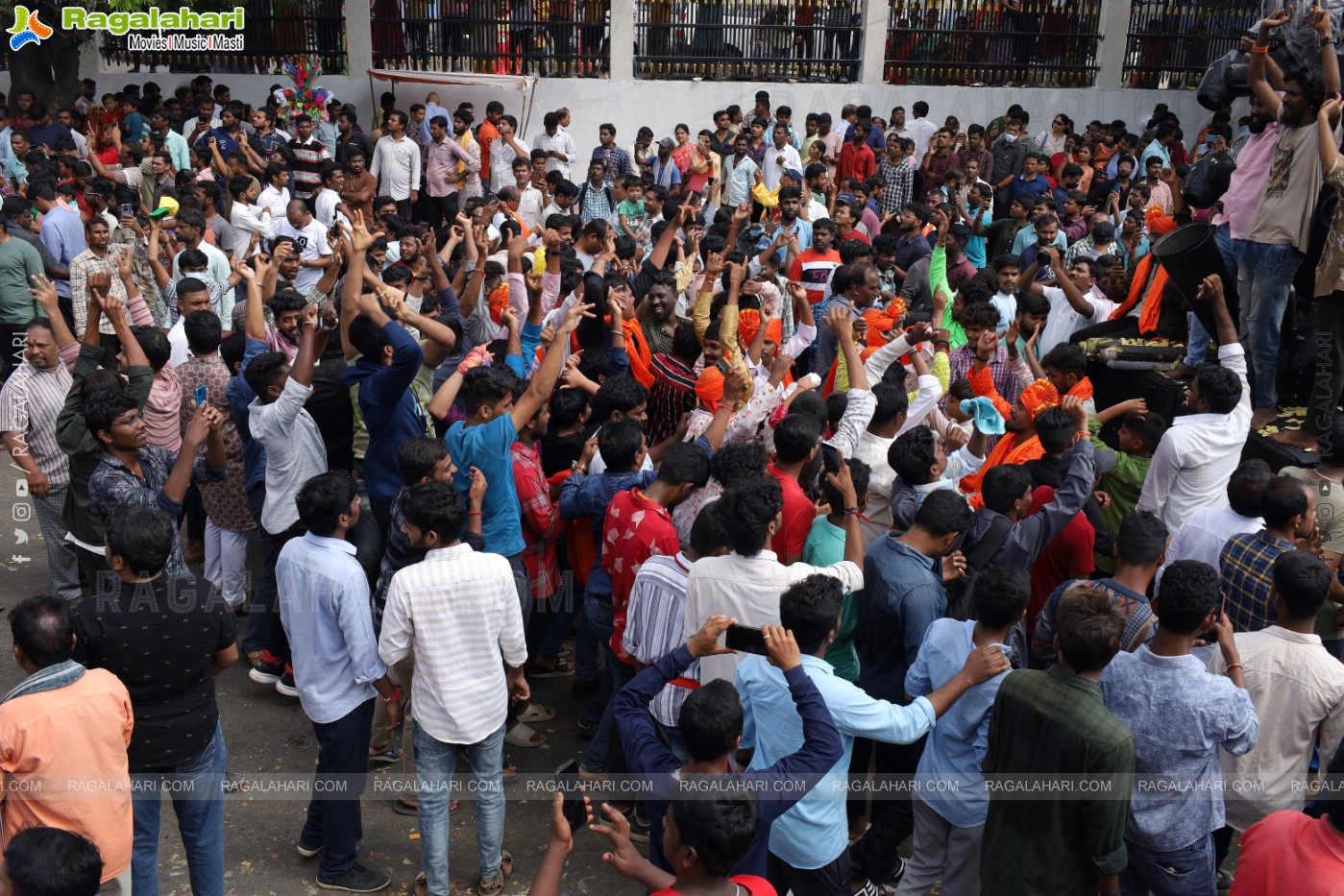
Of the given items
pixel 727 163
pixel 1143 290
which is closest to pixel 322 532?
pixel 1143 290

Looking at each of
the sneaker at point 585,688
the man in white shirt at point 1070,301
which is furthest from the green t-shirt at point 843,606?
the man in white shirt at point 1070,301

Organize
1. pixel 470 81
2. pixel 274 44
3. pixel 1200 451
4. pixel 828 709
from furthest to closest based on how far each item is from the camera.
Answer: pixel 274 44, pixel 470 81, pixel 1200 451, pixel 828 709

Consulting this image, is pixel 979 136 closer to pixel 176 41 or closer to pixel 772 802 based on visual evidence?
pixel 176 41

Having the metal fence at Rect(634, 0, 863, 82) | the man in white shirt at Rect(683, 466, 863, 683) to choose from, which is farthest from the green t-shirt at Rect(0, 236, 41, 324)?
the metal fence at Rect(634, 0, 863, 82)

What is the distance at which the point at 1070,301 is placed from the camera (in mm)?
7945

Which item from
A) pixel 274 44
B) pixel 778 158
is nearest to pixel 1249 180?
pixel 778 158

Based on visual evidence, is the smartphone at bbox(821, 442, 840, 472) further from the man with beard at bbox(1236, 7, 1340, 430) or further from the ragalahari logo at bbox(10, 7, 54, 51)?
the ragalahari logo at bbox(10, 7, 54, 51)

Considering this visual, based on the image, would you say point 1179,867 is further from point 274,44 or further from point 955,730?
point 274,44

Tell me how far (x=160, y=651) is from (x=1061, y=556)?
3.41 meters

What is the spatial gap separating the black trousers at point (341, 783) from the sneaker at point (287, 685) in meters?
1.35

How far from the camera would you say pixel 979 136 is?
1461 centimetres

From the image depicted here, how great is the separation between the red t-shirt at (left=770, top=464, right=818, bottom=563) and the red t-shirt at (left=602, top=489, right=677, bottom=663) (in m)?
0.42

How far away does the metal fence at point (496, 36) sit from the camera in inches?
639

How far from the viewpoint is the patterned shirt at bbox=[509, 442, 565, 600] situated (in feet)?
17.2
